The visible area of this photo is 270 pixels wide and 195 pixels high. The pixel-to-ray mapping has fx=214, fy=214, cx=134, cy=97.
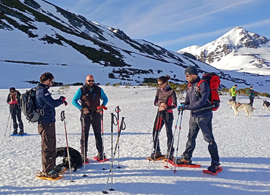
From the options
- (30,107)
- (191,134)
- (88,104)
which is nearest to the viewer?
(30,107)

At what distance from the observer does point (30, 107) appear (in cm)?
410

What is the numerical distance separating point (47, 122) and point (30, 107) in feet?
1.40

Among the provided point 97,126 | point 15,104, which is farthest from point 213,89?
point 15,104

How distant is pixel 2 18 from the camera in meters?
49.1

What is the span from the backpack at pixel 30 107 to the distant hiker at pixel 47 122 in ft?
0.28

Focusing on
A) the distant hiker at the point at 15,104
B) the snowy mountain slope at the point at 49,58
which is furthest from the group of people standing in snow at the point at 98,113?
the snowy mountain slope at the point at 49,58

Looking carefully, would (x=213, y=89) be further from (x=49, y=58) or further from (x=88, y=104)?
(x=49, y=58)

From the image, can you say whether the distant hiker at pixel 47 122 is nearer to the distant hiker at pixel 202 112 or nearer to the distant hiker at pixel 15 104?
the distant hiker at pixel 202 112

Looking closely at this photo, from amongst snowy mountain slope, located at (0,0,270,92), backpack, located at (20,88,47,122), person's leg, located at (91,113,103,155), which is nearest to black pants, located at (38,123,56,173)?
backpack, located at (20,88,47,122)

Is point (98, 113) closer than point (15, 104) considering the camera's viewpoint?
Yes

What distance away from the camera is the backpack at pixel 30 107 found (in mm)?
4074

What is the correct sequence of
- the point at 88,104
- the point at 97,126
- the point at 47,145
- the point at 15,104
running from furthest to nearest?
1. the point at 15,104
2. the point at 97,126
3. the point at 88,104
4. the point at 47,145

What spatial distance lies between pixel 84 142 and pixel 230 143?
15.6 ft

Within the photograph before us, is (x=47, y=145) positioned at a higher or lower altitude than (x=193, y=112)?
lower
